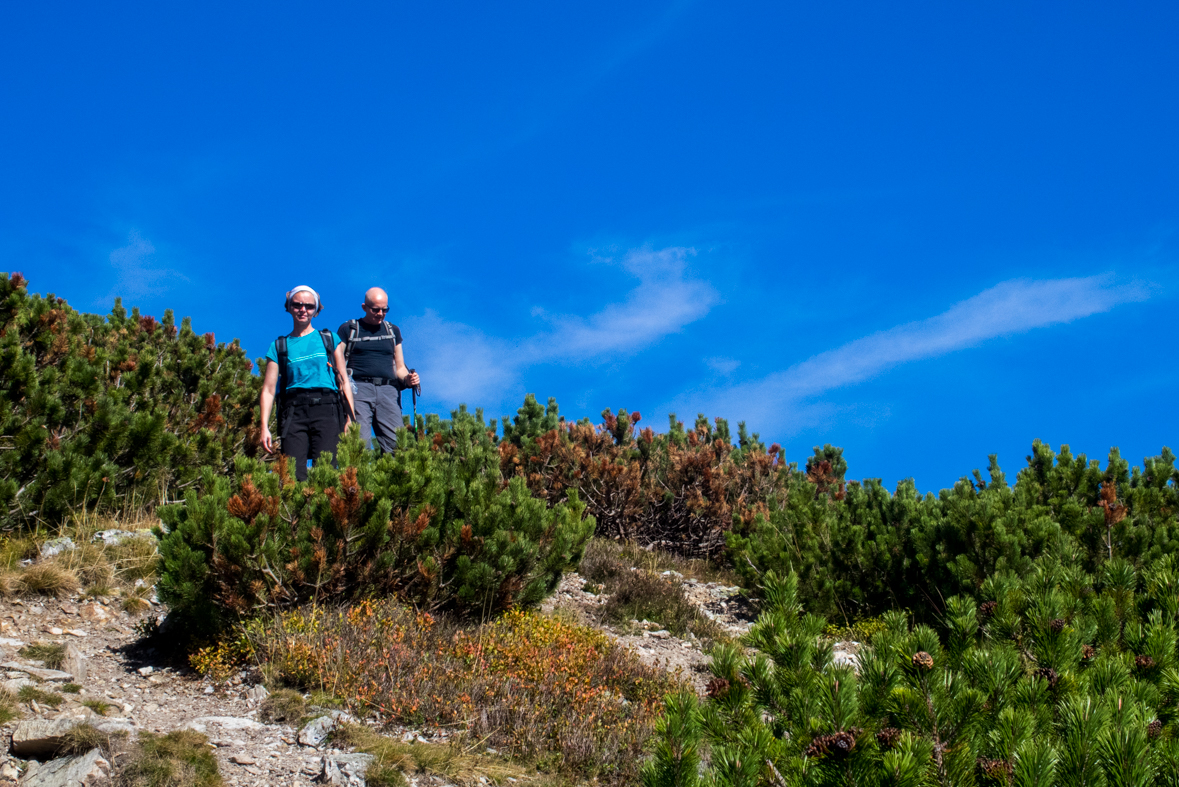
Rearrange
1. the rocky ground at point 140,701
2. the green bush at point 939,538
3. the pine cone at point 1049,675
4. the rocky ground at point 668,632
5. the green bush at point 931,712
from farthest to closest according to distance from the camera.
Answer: the green bush at point 939,538 → the rocky ground at point 668,632 → the rocky ground at point 140,701 → the pine cone at point 1049,675 → the green bush at point 931,712

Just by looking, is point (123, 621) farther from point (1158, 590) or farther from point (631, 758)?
point (1158, 590)

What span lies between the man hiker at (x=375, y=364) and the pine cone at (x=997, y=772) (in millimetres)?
7994

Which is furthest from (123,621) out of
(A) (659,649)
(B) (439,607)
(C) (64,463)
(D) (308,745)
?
(A) (659,649)

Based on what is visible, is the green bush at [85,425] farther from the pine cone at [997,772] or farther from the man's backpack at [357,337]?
the pine cone at [997,772]

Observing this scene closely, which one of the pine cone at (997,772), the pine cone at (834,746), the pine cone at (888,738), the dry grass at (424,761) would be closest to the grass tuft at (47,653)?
the dry grass at (424,761)

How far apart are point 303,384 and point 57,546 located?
8.32 feet

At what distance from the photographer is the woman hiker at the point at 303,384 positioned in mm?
8422

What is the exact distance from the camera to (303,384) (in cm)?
840

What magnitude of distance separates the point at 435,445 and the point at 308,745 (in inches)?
275

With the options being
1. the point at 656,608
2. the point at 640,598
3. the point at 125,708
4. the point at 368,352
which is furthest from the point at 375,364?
the point at 125,708

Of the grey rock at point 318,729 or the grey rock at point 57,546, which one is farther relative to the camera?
the grey rock at point 57,546

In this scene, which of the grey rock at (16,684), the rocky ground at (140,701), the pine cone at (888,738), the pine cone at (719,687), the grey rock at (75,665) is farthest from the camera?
the grey rock at (75,665)

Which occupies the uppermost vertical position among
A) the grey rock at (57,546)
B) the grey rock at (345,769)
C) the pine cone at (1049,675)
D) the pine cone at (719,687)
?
the grey rock at (57,546)

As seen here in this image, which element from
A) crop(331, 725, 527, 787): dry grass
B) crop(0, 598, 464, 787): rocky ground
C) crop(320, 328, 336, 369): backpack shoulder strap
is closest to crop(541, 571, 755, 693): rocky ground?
crop(331, 725, 527, 787): dry grass
